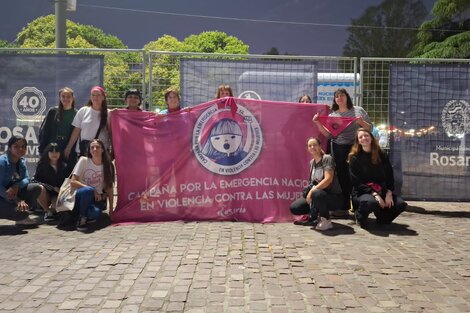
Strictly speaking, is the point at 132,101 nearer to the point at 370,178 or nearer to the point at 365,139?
the point at 365,139

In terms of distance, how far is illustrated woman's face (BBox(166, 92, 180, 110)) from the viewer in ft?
24.0

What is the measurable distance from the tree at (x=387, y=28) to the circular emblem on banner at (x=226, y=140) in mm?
28249

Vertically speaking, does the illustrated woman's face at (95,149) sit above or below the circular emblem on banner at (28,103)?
below

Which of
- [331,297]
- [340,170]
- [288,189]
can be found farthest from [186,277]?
[340,170]

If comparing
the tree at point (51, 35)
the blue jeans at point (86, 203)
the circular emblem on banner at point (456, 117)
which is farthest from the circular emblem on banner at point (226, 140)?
the tree at point (51, 35)

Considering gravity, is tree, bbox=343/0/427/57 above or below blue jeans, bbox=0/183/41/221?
above

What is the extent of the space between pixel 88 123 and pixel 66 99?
1.84 feet

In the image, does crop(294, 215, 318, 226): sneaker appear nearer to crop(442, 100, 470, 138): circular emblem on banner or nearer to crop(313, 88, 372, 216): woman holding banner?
crop(313, 88, 372, 216): woman holding banner

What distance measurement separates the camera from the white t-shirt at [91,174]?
22.5ft

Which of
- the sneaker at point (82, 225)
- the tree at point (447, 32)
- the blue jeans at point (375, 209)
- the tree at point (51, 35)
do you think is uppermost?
the tree at point (51, 35)

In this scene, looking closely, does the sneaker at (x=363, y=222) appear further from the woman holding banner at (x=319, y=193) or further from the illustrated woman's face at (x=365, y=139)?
the illustrated woman's face at (x=365, y=139)

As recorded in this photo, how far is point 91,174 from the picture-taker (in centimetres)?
692

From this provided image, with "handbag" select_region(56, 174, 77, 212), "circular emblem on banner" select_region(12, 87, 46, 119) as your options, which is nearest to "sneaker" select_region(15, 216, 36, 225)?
"handbag" select_region(56, 174, 77, 212)

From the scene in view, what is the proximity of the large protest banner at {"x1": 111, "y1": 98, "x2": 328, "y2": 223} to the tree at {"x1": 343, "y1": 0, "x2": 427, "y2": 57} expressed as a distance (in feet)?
92.3
